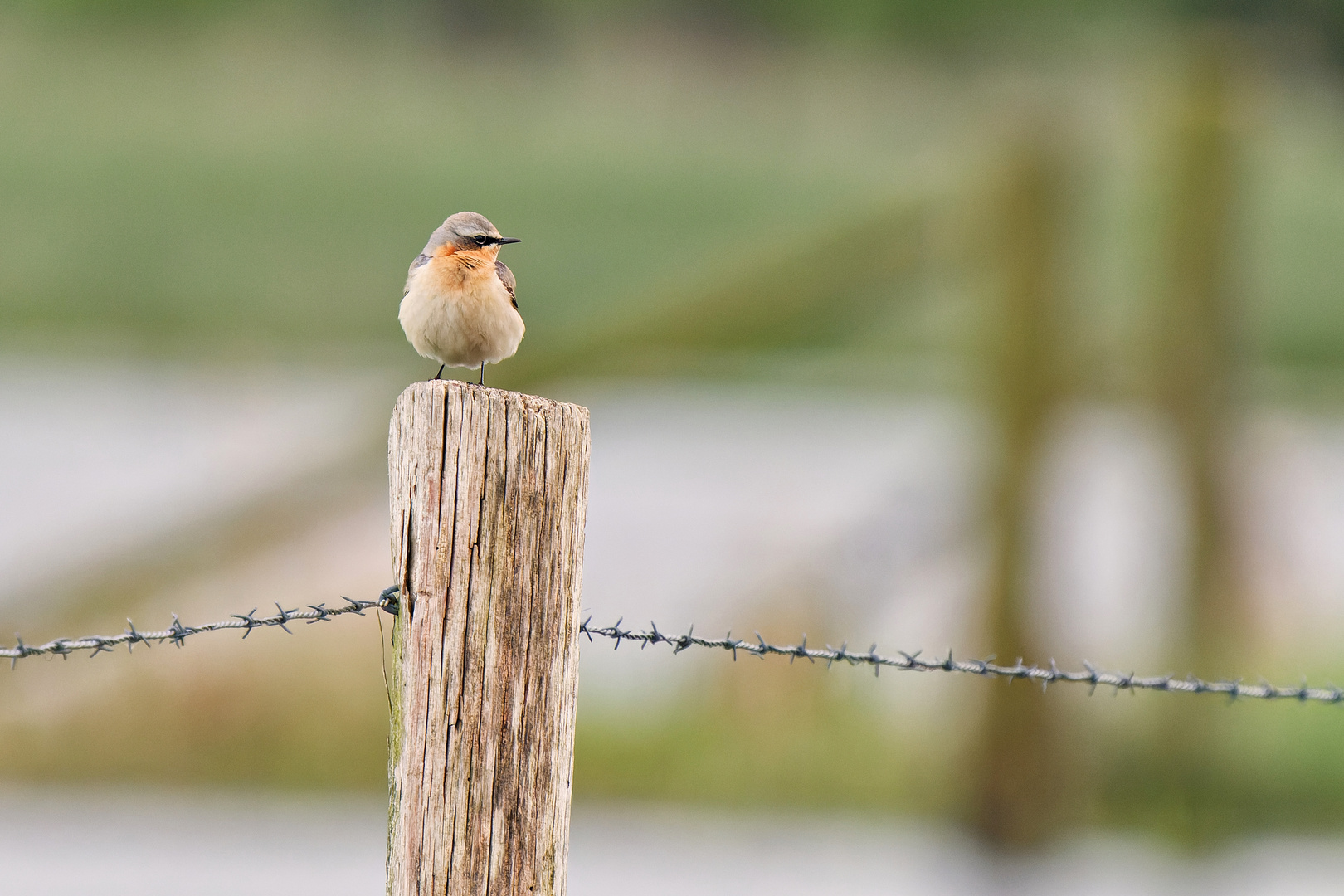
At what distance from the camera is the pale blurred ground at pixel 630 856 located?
514cm

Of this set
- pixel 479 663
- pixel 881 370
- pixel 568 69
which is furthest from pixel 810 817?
pixel 568 69

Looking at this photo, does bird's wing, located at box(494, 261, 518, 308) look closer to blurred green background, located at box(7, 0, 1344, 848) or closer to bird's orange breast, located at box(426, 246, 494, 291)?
bird's orange breast, located at box(426, 246, 494, 291)

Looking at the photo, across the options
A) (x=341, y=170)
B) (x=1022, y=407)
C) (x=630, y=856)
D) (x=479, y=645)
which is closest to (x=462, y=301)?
(x=479, y=645)

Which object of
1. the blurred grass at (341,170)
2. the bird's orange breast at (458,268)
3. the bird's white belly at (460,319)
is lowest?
the bird's white belly at (460,319)

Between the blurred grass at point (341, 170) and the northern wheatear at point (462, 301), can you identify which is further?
the blurred grass at point (341, 170)

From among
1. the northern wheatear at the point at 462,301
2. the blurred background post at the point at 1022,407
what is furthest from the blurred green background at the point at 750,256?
the northern wheatear at the point at 462,301

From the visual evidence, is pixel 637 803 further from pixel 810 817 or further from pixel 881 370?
pixel 881 370

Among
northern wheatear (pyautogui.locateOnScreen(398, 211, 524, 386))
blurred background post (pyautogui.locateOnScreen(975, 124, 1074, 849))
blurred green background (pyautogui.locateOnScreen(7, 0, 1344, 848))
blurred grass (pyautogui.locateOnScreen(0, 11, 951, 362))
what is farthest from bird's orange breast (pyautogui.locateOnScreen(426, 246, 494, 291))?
blurred grass (pyautogui.locateOnScreen(0, 11, 951, 362))

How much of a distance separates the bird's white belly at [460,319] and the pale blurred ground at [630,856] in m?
2.60

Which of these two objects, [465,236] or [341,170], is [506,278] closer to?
[465,236]

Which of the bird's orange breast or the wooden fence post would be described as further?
the bird's orange breast

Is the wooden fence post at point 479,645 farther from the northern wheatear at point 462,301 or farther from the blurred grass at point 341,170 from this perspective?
the blurred grass at point 341,170

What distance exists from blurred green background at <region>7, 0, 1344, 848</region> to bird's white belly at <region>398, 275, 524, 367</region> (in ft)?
3.54

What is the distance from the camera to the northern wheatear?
10.3 ft
